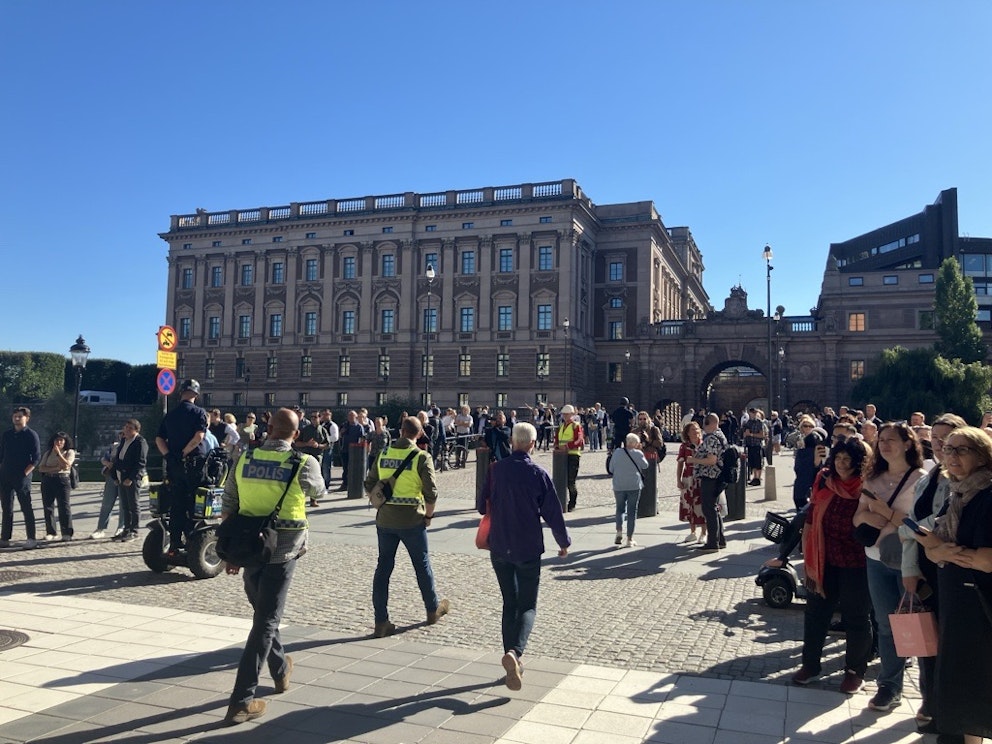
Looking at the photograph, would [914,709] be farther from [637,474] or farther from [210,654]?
[637,474]

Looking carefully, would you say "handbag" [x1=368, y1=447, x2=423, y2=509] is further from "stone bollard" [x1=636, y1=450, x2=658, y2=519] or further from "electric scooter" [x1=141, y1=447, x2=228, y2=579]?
"stone bollard" [x1=636, y1=450, x2=658, y2=519]

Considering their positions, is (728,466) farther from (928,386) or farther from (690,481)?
(928,386)

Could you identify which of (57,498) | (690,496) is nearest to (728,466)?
(690,496)

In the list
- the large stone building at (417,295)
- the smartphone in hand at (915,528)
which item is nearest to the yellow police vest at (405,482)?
the smartphone in hand at (915,528)

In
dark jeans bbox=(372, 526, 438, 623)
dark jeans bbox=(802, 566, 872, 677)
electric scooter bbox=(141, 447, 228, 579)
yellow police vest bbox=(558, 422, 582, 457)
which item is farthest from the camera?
yellow police vest bbox=(558, 422, 582, 457)

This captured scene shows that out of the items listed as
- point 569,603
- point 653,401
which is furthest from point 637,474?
point 653,401

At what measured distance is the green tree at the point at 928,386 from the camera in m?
46.6

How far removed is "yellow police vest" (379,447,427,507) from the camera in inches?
293

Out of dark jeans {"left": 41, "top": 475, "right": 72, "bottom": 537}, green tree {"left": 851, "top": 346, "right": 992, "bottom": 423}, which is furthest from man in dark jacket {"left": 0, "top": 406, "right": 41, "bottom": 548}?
green tree {"left": 851, "top": 346, "right": 992, "bottom": 423}

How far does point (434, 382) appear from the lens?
62781mm

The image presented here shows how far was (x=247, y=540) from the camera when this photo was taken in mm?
5539

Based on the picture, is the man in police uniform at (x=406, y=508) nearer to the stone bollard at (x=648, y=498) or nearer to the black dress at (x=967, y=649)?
the black dress at (x=967, y=649)

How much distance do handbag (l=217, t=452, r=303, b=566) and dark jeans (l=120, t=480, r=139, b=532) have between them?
7874 mm

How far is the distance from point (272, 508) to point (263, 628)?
0.84m
